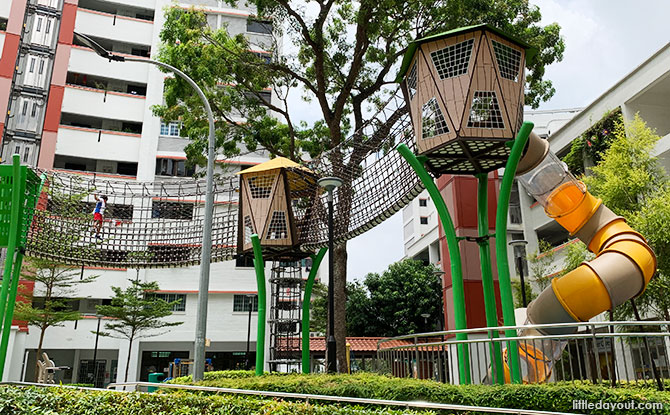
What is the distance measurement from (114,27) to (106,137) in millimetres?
8107

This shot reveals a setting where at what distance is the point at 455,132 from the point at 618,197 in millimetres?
8976

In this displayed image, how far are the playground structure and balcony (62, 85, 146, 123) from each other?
1956 cm

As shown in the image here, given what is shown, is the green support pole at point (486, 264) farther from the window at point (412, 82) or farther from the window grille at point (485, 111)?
the window at point (412, 82)

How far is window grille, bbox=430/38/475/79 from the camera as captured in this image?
32.9 ft

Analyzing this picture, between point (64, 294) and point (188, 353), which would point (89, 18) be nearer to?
point (64, 294)

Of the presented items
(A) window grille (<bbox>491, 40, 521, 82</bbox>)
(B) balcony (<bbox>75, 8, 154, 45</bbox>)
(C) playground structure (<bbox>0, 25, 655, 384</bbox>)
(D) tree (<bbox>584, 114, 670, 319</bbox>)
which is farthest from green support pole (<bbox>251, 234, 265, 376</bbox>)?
(B) balcony (<bbox>75, 8, 154, 45</bbox>)

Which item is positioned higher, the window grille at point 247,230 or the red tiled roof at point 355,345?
the window grille at point 247,230

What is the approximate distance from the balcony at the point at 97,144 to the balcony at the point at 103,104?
136 centimetres

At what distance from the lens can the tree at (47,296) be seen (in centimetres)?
2631

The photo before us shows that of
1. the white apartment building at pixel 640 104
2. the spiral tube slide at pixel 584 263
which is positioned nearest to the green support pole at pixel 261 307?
the spiral tube slide at pixel 584 263

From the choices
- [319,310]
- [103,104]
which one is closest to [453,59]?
[319,310]

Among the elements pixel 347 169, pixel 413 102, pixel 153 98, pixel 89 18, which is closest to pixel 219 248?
pixel 347 169

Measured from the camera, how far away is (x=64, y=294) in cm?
3069

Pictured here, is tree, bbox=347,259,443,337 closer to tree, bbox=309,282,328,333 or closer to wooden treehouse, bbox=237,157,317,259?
tree, bbox=309,282,328,333
